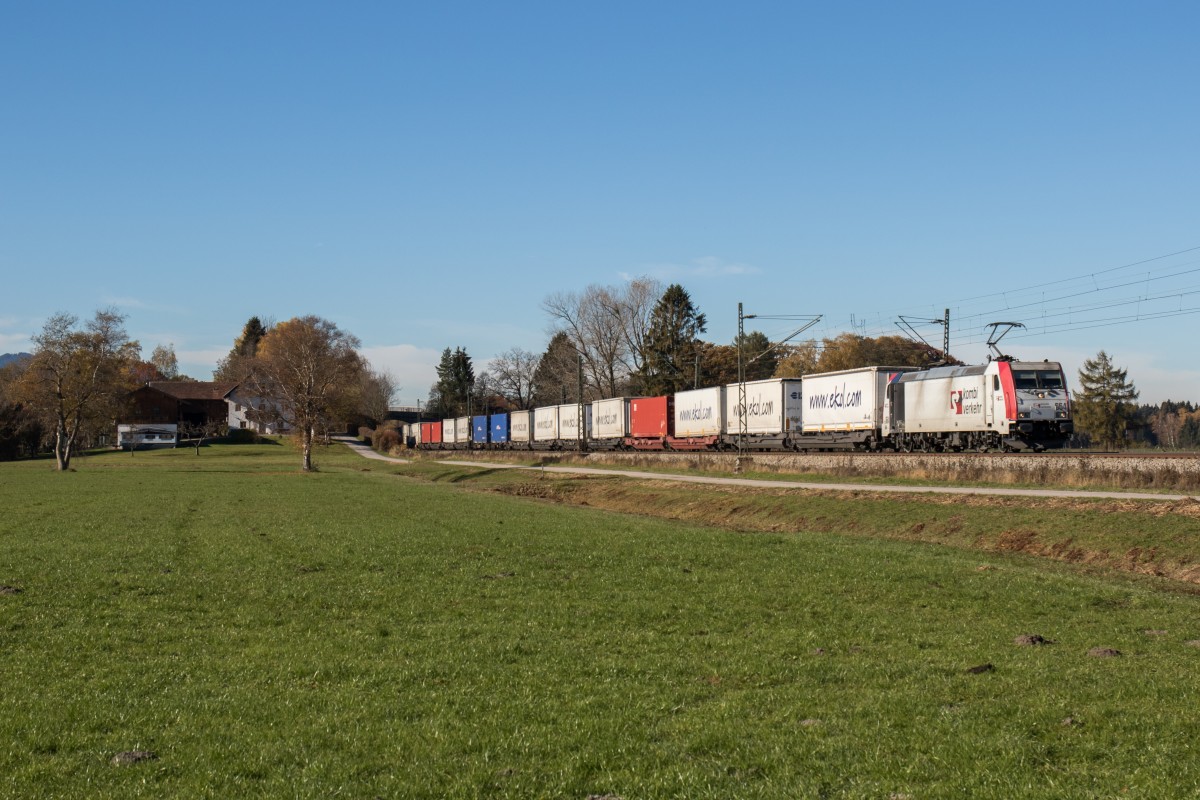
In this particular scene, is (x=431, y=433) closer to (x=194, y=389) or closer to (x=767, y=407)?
(x=194, y=389)

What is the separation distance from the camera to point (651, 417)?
75.2 m

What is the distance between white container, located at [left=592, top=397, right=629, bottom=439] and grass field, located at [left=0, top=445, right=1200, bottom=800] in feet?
189

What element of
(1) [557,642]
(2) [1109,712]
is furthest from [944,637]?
(1) [557,642]

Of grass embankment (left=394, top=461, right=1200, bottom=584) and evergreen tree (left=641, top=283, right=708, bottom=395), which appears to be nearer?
grass embankment (left=394, top=461, right=1200, bottom=584)

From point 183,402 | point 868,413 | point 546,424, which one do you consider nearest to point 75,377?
point 546,424

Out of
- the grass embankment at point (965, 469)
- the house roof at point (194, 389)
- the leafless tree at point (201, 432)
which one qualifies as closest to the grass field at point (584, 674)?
the grass embankment at point (965, 469)

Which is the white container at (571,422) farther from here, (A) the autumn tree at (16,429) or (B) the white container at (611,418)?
(A) the autumn tree at (16,429)

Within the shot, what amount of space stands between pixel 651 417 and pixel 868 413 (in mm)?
26075

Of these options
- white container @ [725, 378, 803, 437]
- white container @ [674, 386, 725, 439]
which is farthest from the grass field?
white container @ [674, 386, 725, 439]

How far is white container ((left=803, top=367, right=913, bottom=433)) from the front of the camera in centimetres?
5066

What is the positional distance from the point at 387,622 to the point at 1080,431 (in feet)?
353

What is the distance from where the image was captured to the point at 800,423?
57.6 m

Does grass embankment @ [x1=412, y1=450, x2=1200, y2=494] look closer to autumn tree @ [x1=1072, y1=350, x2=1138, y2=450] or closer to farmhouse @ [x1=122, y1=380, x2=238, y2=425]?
autumn tree @ [x1=1072, y1=350, x2=1138, y2=450]

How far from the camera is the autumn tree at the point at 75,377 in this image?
76.6 metres
